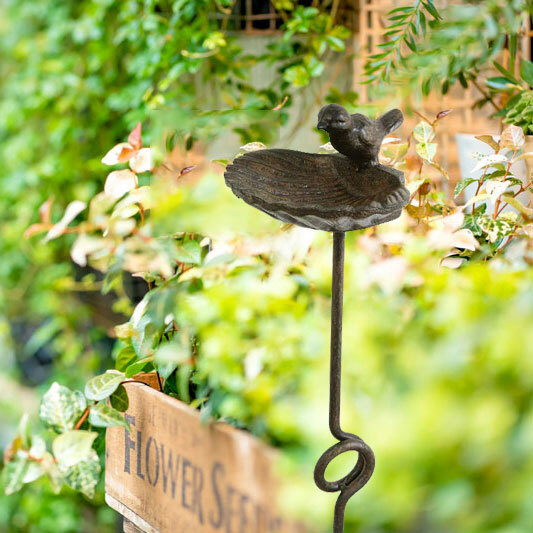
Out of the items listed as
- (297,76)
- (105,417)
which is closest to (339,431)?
(105,417)

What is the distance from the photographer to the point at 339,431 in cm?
64

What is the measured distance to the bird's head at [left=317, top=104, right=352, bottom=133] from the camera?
1.93 feet

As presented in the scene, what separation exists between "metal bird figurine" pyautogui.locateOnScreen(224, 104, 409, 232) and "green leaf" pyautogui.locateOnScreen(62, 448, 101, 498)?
18.9 inches

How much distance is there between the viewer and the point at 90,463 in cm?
90

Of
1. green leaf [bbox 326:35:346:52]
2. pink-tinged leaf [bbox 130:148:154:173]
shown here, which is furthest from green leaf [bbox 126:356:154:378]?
green leaf [bbox 326:35:346:52]

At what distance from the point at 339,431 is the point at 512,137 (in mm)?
545

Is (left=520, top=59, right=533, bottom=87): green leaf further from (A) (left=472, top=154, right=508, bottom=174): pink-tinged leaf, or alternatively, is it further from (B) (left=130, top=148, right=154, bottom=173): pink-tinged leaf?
(B) (left=130, top=148, right=154, bottom=173): pink-tinged leaf

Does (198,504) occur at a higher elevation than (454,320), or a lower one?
lower

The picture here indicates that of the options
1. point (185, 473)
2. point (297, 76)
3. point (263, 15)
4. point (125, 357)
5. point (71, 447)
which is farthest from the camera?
point (263, 15)

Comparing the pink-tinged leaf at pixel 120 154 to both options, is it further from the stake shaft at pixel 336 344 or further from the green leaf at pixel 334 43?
the green leaf at pixel 334 43

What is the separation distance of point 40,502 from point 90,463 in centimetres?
149

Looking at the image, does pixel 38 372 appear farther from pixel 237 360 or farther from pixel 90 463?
pixel 237 360

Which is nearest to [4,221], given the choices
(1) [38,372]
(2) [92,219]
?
(1) [38,372]

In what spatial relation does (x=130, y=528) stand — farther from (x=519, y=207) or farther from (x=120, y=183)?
(x=519, y=207)
